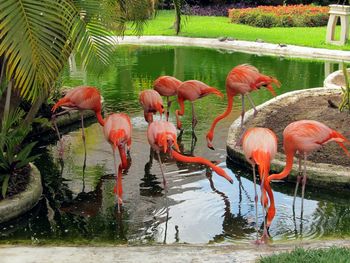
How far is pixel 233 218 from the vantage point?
5.87 meters

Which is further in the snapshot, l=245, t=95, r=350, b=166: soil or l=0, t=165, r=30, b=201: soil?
l=245, t=95, r=350, b=166: soil

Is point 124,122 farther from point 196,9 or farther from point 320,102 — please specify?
point 196,9

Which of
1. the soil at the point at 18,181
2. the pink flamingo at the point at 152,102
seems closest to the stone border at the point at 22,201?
the soil at the point at 18,181

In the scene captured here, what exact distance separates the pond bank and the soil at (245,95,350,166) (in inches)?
84.1

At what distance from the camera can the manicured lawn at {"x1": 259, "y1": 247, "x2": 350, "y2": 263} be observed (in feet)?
14.3

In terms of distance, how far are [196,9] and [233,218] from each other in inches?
928

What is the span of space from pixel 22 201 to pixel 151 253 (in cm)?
167

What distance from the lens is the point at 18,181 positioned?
20.3ft

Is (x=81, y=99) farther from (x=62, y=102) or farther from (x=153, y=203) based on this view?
(x=153, y=203)

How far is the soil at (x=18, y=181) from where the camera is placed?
5.99 meters

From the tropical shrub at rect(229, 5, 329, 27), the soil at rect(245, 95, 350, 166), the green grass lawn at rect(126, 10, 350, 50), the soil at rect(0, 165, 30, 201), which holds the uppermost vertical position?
the tropical shrub at rect(229, 5, 329, 27)

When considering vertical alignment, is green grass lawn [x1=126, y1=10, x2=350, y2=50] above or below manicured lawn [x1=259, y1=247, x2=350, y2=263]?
above

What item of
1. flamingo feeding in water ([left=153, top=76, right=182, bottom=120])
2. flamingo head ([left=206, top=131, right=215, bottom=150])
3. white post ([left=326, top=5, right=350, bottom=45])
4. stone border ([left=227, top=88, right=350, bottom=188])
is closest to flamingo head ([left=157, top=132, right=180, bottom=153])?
stone border ([left=227, top=88, right=350, bottom=188])

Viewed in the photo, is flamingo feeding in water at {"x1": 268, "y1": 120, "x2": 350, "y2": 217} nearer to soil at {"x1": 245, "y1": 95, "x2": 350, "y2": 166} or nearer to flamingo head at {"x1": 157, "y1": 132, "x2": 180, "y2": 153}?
flamingo head at {"x1": 157, "y1": 132, "x2": 180, "y2": 153}
